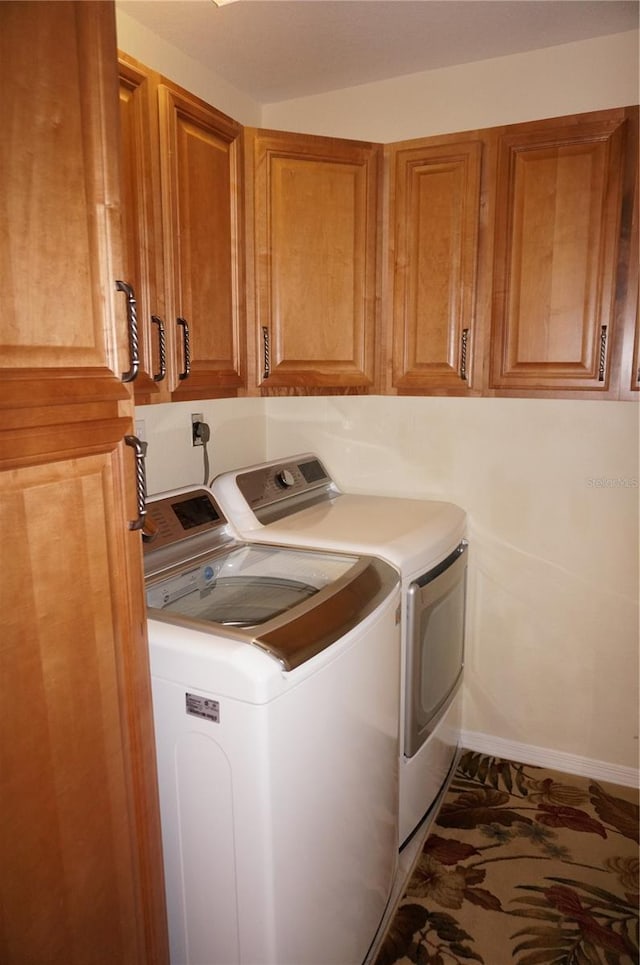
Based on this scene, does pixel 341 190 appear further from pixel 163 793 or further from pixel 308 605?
pixel 163 793

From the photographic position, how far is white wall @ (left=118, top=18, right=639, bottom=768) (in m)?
2.10

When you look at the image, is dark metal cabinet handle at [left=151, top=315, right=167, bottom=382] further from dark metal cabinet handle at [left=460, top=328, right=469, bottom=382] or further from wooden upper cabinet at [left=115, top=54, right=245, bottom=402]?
dark metal cabinet handle at [left=460, top=328, right=469, bottom=382]

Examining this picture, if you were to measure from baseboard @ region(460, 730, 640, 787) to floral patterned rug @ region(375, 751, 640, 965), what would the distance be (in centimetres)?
3

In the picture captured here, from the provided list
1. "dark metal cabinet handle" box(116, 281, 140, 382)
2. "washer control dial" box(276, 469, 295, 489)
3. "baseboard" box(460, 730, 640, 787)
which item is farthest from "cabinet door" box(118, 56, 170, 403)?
"baseboard" box(460, 730, 640, 787)

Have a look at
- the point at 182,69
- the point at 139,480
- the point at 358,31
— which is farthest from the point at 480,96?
the point at 139,480

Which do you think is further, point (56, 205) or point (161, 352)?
point (161, 352)

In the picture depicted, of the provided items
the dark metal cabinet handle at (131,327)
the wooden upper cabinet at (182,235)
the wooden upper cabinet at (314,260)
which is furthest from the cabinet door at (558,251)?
the dark metal cabinet handle at (131,327)

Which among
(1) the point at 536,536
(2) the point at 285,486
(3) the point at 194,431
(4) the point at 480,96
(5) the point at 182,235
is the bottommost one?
(1) the point at 536,536

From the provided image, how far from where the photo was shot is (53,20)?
2.83ft

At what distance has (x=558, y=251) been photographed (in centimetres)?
189

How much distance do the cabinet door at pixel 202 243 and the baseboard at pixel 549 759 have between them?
1.74m

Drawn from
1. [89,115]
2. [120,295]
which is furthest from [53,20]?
[120,295]

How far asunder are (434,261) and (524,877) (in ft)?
6.43

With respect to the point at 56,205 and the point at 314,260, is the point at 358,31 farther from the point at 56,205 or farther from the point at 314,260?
the point at 56,205
